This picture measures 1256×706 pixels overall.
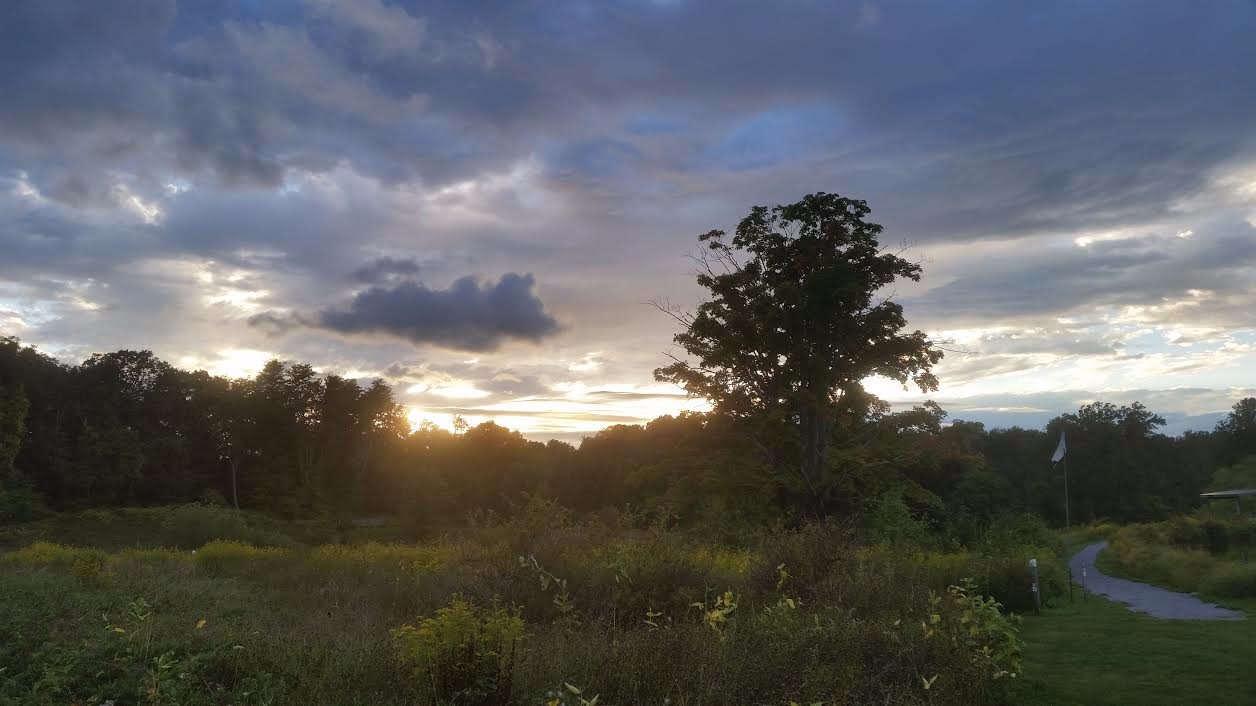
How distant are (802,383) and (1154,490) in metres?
68.4

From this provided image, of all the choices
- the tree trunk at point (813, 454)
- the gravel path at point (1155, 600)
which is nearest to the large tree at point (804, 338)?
the tree trunk at point (813, 454)

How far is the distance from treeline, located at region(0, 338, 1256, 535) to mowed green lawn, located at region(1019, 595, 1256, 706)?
27.8 metres

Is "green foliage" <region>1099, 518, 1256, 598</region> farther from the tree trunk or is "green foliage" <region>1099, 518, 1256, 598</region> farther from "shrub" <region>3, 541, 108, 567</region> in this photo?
"shrub" <region>3, 541, 108, 567</region>

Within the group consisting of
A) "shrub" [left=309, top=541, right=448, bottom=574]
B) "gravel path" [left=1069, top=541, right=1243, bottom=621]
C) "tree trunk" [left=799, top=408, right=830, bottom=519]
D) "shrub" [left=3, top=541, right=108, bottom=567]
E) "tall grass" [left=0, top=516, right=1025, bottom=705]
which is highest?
"tree trunk" [left=799, top=408, right=830, bottom=519]

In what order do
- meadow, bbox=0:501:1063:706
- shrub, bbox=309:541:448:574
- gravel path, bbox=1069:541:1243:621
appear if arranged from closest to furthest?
meadow, bbox=0:501:1063:706 < shrub, bbox=309:541:448:574 < gravel path, bbox=1069:541:1243:621

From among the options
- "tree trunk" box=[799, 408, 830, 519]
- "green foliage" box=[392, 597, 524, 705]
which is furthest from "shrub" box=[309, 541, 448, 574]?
"tree trunk" box=[799, 408, 830, 519]

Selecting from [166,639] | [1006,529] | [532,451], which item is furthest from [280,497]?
[166,639]

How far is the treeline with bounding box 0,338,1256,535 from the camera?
51781mm

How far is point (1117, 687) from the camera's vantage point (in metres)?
7.22

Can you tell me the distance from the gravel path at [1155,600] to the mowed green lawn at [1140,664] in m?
3.41

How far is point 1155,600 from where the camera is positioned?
19516 mm

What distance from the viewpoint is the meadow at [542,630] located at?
240 inches

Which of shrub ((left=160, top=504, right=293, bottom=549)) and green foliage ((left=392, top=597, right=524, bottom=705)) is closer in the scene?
green foliage ((left=392, top=597, right=524, bottom=705))

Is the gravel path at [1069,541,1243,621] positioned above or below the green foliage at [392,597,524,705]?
below
